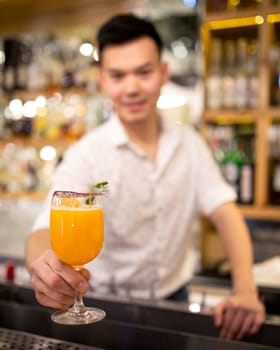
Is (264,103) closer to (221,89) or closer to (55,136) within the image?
(221,89)

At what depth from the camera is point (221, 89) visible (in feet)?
10.2

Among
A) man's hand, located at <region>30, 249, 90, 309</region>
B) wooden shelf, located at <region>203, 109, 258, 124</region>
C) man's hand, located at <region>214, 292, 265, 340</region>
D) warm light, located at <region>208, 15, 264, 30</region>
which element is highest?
warm light, located at <region>208, 15, 264, 30</region>

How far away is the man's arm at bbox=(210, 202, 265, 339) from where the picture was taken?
106cm

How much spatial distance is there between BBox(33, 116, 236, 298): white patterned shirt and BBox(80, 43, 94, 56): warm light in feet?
6.52

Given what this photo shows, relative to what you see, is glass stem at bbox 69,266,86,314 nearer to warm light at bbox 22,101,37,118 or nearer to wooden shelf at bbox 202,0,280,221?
wooden shelf at bbox 202,0,280,221

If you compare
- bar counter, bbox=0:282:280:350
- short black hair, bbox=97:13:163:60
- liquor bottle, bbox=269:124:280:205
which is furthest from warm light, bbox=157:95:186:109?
bar counter, bbox=0:282:280:350

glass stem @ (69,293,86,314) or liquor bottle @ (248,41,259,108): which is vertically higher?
liquor bottle @ (248,41,259,108)

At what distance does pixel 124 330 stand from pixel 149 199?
2.44 feet

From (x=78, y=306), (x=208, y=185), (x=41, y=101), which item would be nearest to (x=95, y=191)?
(x=78, y=306)

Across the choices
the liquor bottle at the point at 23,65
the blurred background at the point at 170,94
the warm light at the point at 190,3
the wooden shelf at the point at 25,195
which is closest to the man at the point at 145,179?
the blurred background at the point at 170,94

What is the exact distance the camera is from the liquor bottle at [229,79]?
3057 millimetres

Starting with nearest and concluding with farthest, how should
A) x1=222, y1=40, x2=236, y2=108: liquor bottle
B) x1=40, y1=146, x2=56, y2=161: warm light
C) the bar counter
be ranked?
1. the bar counter
2. x1=222, y1=40, x2=236, y2=108: liquor bottle
3. x1=40, y1=146, x2=56, y2=161: warm light

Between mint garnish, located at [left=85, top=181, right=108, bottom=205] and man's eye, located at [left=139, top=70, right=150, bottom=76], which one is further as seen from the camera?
man's eye, located at [left=139, top=70, right=150, bottom=76]

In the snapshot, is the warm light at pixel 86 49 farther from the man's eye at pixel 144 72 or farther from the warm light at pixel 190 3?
the man's eye at pixel 144 72
